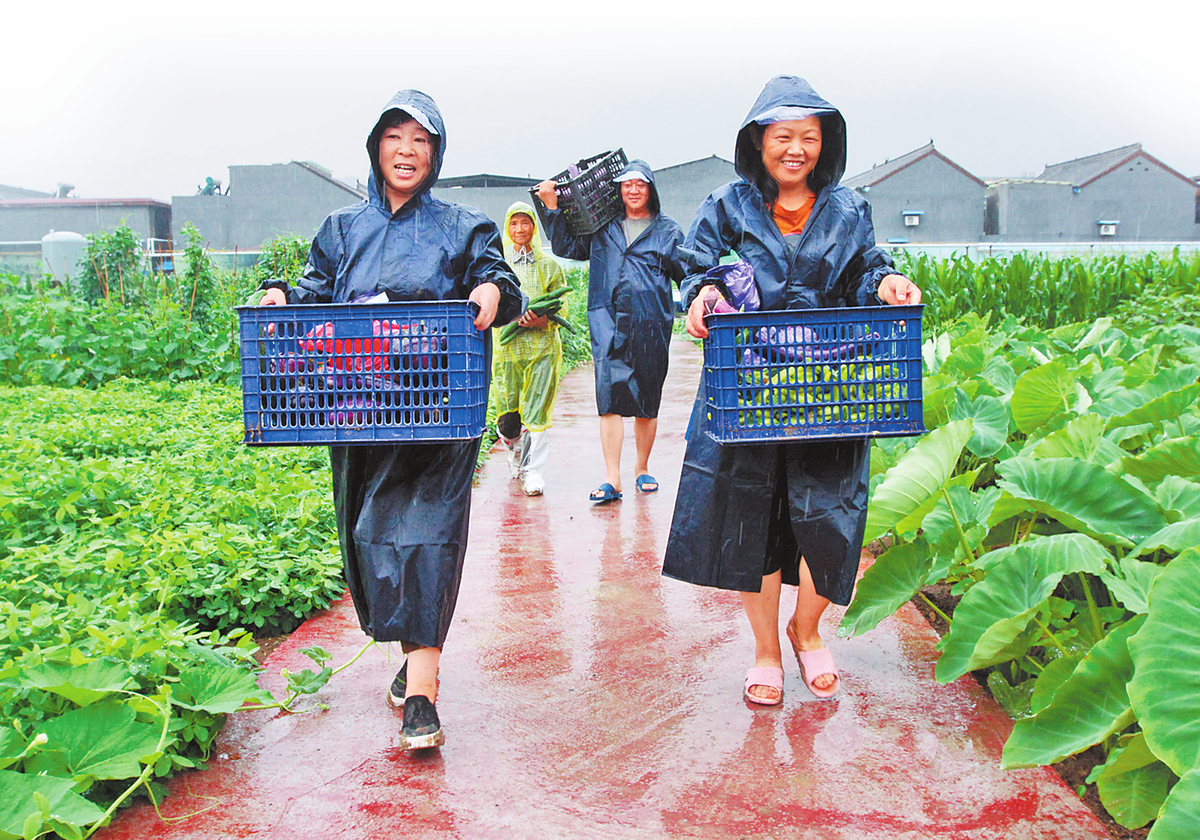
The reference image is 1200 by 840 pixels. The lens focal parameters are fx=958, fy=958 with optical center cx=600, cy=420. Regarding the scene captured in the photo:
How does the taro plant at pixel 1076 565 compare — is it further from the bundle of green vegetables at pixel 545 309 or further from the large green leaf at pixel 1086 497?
the bundle of green vegetables at pixel 545 309

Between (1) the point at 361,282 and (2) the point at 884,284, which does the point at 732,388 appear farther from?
(1) the point at 361,282

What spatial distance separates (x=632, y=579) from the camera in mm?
4391

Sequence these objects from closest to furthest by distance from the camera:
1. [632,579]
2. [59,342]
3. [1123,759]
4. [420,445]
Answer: [1123,759] → [420,445] → [632,579] → [59,342]

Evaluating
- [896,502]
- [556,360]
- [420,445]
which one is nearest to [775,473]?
[896,502]

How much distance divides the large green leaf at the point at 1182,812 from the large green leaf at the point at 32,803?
2.19 metres

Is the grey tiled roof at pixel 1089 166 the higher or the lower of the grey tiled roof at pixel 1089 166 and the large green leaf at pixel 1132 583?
the higher

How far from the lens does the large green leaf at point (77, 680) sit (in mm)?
2400

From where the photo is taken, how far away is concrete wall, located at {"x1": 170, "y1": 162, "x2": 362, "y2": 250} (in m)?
41.9

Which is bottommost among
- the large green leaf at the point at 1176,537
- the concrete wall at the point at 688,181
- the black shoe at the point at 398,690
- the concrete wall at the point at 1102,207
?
the black shoe at the point at 398,690

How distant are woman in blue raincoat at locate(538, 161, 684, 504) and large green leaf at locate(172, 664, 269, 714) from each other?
3.26m

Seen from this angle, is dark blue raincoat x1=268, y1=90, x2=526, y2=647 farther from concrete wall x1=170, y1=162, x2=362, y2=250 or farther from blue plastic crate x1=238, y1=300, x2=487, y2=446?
concrete wall x1=170, y1=162, x2=362, y2=250

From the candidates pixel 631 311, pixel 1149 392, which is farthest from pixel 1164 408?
pixel 631 311

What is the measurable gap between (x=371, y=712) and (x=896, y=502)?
6.04 feet

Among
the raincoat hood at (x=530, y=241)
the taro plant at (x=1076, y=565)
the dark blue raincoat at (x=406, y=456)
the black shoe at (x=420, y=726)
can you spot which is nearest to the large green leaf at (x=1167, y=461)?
the taro plant at (x=1076, y=565)
